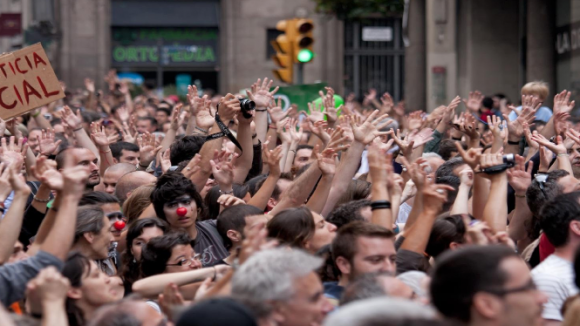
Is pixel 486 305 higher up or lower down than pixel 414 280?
higher up

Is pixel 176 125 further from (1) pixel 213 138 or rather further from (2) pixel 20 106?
(1) pixel 213 138

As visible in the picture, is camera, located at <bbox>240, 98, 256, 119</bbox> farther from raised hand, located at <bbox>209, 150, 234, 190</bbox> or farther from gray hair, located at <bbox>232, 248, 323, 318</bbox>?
gray hair, located at <bbox>232, 248, 323, 318</bbox>

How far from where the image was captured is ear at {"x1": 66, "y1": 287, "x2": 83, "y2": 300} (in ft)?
15.9

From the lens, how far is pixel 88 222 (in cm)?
576

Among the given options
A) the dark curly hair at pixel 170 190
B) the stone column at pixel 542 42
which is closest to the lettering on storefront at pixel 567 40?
the stone column at pixel 542 42

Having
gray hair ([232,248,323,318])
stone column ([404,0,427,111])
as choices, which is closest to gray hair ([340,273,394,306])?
gray hair ([232,248,323,318])

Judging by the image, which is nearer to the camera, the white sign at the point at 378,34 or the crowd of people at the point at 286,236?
the crowd of people at the point at 286,236

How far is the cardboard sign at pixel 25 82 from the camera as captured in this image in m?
8.86

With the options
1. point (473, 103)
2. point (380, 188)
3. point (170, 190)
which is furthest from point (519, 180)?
point (473, 103)

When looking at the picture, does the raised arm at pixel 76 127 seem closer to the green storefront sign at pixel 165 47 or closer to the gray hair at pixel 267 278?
the gray hair at pixel 267 278

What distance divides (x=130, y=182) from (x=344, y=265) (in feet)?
10.4

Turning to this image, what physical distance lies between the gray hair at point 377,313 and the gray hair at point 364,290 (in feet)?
2.76

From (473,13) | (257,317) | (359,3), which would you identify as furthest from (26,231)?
(359,3)

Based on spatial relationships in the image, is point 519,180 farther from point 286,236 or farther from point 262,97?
point 262,97
